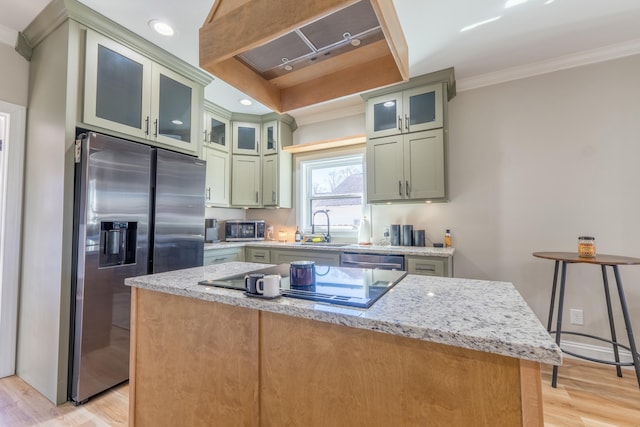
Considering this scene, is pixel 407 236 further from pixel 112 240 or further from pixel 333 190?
pixel 112 240

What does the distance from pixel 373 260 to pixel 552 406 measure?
1.49 m

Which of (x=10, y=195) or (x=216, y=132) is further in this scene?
(x=216, y=132)

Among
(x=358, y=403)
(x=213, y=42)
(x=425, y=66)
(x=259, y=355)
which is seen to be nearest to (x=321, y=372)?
(x=358, y=403)

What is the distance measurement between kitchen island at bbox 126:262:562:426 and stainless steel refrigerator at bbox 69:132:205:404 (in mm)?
820

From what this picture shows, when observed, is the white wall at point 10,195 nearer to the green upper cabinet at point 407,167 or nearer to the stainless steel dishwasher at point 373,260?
the stainless steel dishwasher at point 373,260

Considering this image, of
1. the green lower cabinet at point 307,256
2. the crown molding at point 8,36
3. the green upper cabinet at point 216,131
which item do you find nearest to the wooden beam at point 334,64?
the green lower cabinet at point 307,256

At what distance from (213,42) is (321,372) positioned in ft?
3.94

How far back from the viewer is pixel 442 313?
789mm

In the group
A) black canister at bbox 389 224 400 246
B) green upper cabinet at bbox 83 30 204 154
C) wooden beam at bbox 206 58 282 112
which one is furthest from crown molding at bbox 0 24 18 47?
black canister at bbox 389 224 400 246

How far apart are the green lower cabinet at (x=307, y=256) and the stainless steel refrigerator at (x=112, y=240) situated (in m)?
1.07

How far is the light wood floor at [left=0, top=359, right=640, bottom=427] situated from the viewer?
1629 millimetres

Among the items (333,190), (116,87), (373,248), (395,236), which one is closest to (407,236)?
(395,236)

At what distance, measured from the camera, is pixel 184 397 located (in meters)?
1.11

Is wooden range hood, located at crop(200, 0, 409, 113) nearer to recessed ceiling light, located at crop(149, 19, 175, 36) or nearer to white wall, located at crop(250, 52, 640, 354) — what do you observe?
recessed ceiling light, located at crop(149, 19, 175, 36)
